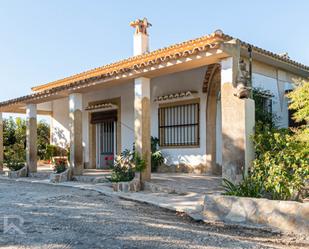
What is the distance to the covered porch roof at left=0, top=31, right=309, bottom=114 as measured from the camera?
303 inches

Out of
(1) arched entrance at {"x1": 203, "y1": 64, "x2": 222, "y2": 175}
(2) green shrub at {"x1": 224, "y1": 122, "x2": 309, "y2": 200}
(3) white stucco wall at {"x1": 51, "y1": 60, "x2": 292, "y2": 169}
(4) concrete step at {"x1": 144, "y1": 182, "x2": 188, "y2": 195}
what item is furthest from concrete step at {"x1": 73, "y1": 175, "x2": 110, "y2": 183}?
(2) green shrub at {"x1": 224, "y1": 122, "x2": 309, "y2": 200}

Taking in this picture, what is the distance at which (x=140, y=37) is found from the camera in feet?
55.0

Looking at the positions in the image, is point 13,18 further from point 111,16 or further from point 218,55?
point 218,55

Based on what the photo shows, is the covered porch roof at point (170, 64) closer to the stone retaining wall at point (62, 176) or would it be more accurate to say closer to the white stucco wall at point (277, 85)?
the white stucco wall at point (277, 85)

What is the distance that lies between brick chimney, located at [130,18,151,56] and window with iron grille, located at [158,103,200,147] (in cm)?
504

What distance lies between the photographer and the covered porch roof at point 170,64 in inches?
303

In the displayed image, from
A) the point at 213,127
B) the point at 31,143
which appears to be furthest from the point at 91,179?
the point at 213,127

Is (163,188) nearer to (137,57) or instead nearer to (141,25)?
(137,57)

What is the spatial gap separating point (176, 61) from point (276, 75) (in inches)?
197

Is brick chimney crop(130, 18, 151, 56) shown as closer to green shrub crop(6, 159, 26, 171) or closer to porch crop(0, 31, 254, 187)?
porch crop(0, 31, 254, 187)

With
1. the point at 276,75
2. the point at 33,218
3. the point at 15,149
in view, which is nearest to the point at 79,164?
the point at 33,218

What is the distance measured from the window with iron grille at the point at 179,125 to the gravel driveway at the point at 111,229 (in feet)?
16.2

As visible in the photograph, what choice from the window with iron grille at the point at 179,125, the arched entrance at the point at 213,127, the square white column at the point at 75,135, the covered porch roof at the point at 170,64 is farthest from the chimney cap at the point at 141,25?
the arched entrance at the point at 213,127

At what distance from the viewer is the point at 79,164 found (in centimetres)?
1177
